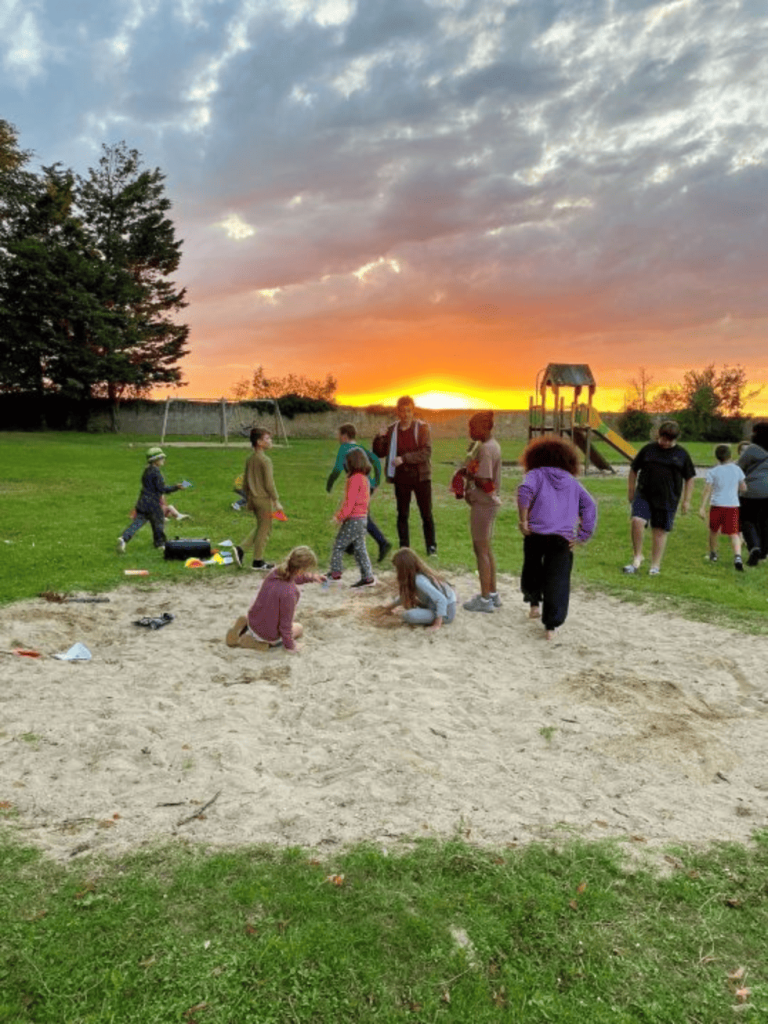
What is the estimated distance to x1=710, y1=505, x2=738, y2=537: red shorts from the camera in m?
11.6

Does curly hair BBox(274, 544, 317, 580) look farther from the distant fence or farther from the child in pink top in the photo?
the distant fence

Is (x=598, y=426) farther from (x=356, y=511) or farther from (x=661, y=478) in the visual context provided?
(x=356, y=511)

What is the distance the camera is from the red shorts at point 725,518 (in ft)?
37.9

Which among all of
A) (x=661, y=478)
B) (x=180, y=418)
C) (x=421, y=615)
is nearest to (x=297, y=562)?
(x=421, y=615)

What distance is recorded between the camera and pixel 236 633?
7.30 meters

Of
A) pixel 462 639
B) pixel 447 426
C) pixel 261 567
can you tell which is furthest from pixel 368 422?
pixel 462 639

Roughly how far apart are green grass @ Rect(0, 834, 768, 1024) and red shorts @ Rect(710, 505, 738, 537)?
859 cm

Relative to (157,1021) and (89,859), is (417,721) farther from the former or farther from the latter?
(157,1021)

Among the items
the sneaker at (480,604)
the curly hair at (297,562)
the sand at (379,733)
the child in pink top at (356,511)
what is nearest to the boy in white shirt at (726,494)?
the sand at (379,733)

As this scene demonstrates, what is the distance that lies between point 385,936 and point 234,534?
10.8 meters

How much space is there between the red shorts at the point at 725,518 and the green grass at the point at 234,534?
642 mm

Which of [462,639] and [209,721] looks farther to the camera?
[462,639]

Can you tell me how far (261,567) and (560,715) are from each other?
19.7 ft

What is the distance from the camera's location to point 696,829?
423 cm
